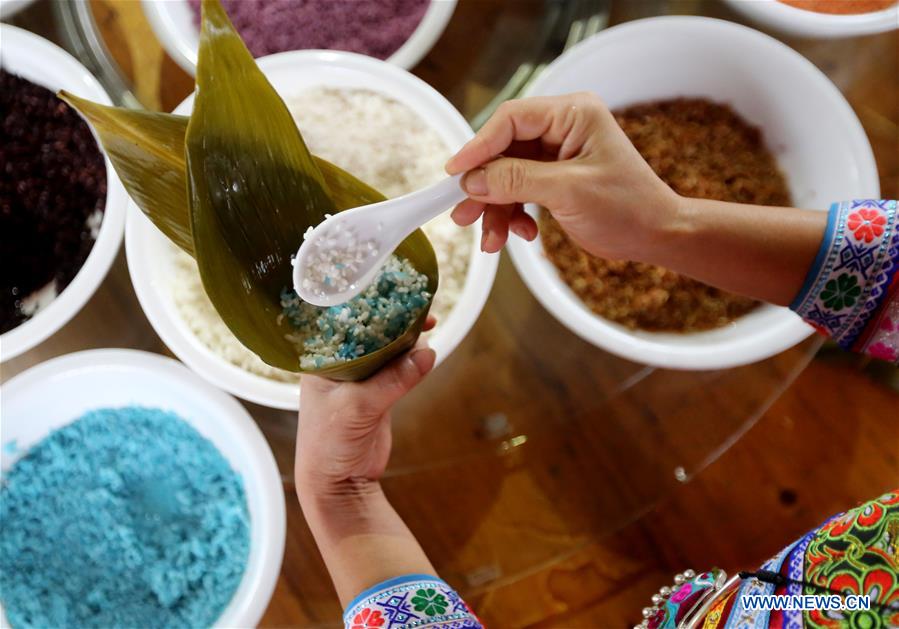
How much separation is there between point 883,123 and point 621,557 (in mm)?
918

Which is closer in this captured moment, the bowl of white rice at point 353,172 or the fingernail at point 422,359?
the fingernail at point 422,359

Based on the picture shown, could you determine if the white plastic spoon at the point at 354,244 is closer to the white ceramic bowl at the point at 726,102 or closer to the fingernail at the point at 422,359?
the fingernail at the point at 422,359

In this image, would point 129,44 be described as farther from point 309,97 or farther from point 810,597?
point 810,597

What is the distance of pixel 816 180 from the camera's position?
115 centimetres

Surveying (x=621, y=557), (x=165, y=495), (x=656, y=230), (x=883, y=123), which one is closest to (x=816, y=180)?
(x=883, y=123)

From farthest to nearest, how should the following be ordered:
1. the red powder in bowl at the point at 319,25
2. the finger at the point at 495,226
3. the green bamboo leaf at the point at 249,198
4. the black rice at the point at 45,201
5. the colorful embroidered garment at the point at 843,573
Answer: the red powder in bowl at the point at 319,25
the black rice at the point at 45,201
the finger at the point at 495,226
the green bamboo leaf at the point at 249,198
the colorful embroidered garment at the point at 843,573

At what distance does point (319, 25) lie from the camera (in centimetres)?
121

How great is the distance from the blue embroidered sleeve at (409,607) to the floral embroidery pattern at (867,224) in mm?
660

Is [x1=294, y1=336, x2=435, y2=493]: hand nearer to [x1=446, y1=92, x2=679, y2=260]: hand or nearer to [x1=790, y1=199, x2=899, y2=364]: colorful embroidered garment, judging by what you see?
[x1=446, y1=92, x2=679, y2=260]: hand

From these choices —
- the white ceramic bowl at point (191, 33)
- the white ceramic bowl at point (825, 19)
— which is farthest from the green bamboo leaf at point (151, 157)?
the white ceramic bowl at point (825, 19)

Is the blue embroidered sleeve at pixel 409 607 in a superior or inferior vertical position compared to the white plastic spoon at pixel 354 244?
inferior

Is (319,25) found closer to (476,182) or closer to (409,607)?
(476,182)

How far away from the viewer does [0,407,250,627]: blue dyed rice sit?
1.04m

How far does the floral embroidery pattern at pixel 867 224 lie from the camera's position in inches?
33.4
